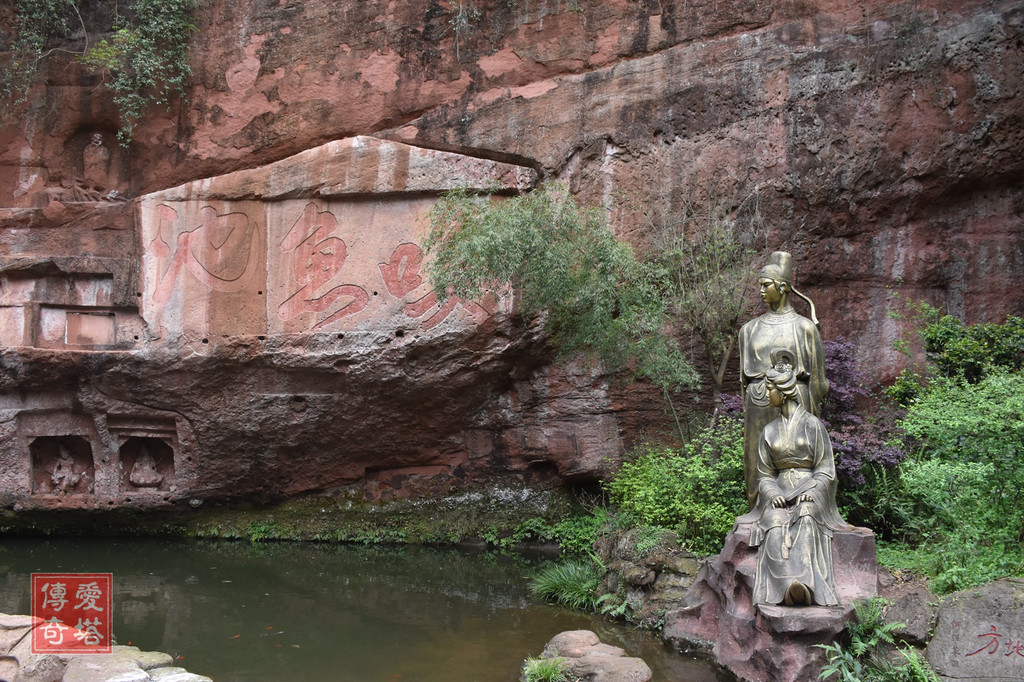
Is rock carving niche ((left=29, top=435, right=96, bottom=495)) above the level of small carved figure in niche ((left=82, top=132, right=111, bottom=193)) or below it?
below

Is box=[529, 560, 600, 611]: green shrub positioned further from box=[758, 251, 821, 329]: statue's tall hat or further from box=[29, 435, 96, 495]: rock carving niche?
box=[29, 435, 96, 495]: rock carving niche

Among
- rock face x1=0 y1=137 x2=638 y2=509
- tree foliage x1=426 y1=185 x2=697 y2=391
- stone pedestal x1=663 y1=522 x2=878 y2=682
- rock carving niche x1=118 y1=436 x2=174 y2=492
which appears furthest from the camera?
rock carving niche x1=118 y1=436 x2=174 y2=492

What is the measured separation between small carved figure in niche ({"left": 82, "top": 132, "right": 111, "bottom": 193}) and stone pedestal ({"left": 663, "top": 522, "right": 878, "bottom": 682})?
32.2ft

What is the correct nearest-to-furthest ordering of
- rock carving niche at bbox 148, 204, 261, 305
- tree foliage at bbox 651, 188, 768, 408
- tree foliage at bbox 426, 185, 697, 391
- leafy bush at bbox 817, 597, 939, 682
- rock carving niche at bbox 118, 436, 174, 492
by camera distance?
1. leafy bush at bbox 817, 597, 939, 682
2. tree foliage at bbox 426, 185, 697, 391
3. tree foliage at bbox 651, 188, 768, 408
4. rock carving niche at bbox 148, 204, 261, 305
5. rock carving niche at bbox 118, 436, 174, 492

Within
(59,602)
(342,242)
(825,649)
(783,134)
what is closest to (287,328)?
(342,242)

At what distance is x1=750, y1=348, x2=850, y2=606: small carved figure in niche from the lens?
18.9ft

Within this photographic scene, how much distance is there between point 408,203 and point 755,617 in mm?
6944

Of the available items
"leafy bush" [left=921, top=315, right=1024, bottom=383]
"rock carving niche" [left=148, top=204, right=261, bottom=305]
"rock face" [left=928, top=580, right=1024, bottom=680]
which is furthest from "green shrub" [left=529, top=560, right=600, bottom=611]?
"rock carving niche" [left=148, top=204, right=261, bottom=305]

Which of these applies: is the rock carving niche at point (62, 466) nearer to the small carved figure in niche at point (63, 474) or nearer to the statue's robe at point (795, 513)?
the small carved figure in niche at point (63, 474)

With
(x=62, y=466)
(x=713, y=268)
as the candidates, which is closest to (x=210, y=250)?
(x=62, y=466)

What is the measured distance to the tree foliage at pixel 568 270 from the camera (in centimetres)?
859

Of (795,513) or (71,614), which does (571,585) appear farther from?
(71,614)

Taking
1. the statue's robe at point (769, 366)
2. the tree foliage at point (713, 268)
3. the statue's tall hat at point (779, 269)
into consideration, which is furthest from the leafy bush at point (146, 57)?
the statue's robe at point (769, 366)

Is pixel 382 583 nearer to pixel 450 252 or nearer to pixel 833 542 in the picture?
pixel 450 252
